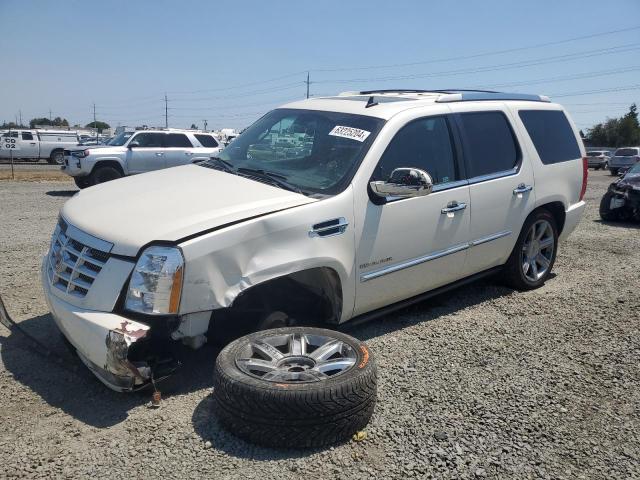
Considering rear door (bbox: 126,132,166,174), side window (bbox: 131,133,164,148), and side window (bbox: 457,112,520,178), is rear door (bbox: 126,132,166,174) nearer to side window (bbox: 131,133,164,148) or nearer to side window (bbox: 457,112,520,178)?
side window (bbox: 131,133,164,148)

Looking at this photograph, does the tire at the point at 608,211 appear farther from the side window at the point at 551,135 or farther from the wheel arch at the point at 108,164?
the wheel arch at the point at 108,164

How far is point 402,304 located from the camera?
14.4 feet

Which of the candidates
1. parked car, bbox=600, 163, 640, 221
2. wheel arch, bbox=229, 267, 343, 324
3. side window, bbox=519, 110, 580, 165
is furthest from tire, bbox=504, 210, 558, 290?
parked car, bbox=600, 163, 640, 221

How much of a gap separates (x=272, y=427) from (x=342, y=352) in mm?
726

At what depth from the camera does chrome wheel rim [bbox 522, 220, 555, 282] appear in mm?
5551

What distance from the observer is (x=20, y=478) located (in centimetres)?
257

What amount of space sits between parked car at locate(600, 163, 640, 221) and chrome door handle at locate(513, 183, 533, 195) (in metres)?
6.46

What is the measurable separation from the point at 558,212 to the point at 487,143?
1463 millimetres

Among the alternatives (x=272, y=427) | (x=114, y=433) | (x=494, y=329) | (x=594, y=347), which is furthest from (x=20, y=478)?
(x=594, y=347)

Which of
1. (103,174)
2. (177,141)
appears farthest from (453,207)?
(177,141)

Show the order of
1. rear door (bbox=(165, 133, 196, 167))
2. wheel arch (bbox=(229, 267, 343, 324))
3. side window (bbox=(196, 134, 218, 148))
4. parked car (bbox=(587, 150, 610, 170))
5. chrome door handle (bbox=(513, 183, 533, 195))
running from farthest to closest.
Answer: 1. parked car (bbox=(587, 150, 610, 170))
2. side window (bbox=(196, 134, 218, 148))
3. rear door (bbox=(165, 133, 196, 167))
4. chrome door handle (bbox=(513, 183, 533, 195))
5. wheel arch (bbox=(229, 267, 343, 324))

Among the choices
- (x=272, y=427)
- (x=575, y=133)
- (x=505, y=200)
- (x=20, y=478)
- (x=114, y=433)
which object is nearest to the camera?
(x=20, y=478)

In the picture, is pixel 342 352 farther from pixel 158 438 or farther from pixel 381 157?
pixel 381 157

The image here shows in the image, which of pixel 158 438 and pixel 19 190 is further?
pixel 19 190
